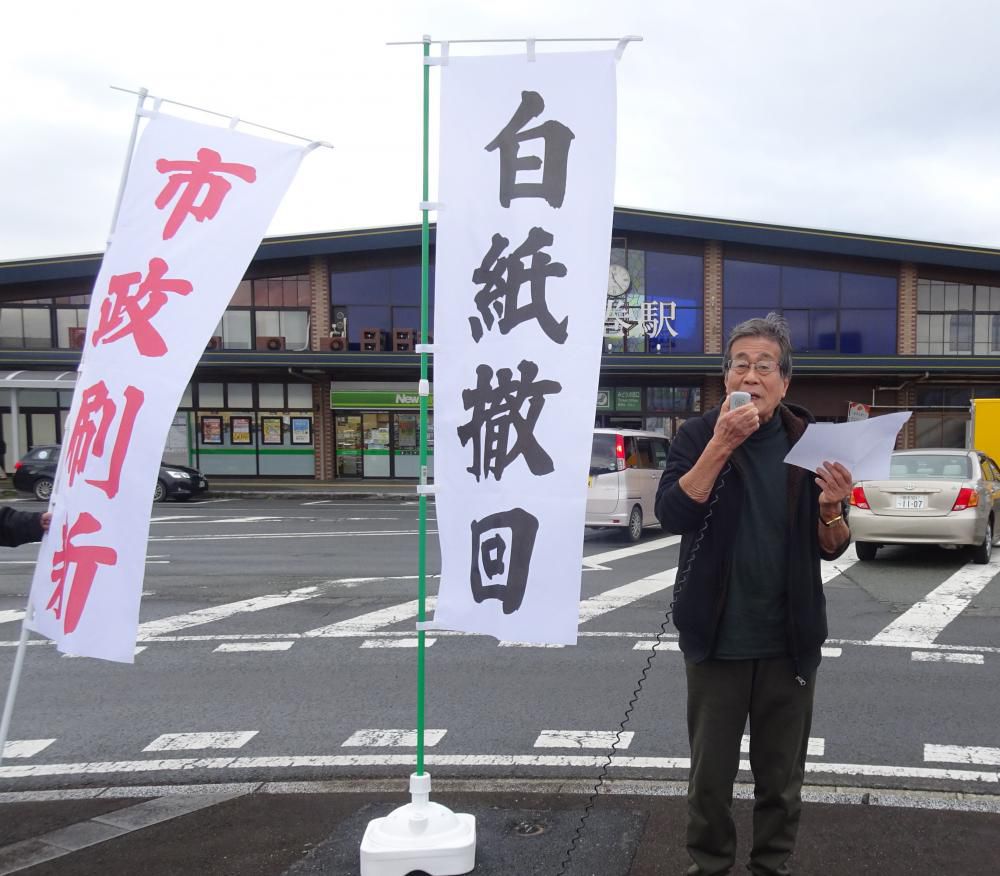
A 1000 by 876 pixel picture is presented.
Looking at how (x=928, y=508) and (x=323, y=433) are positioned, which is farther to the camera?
(x=323, y=433)

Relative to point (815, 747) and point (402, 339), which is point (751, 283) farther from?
point (815, 747)

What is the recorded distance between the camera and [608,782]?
13.9 ft

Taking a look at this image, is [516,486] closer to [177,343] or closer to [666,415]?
[177,343]

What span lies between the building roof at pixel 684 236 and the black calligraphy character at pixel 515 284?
23.4 metres

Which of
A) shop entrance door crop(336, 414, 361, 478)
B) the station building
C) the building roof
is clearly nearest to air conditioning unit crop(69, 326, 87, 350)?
the station building

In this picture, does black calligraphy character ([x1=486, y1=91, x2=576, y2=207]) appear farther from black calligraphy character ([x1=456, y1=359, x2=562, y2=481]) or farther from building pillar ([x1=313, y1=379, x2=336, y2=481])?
building pillar ([x1=313, y1=379, x2=336, y2=481])

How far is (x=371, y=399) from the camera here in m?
26.9

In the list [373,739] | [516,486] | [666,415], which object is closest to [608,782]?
[373,739]

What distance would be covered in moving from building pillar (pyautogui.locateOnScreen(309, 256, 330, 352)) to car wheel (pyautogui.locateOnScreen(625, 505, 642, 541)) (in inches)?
605

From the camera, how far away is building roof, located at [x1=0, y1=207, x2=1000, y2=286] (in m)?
25.4

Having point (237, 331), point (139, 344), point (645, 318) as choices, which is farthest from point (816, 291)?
point (139, 344)

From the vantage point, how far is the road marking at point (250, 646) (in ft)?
22.9

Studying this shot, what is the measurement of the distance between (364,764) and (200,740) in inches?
43.3

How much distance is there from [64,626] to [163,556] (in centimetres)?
936
